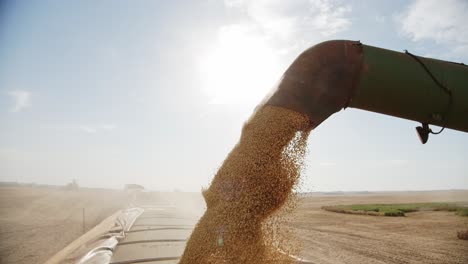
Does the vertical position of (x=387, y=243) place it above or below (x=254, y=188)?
below

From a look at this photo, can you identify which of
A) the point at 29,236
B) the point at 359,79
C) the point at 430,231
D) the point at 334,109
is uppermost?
the point at 359,79

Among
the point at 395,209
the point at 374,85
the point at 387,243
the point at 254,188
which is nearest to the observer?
the point at 374,85

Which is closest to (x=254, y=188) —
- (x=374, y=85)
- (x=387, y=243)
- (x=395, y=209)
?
(x=374, y=85)

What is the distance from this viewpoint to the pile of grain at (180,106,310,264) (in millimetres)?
2662

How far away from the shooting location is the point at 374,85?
2.32 meters

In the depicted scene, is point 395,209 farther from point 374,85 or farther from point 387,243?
point 374,85

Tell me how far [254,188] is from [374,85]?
122 centimetres

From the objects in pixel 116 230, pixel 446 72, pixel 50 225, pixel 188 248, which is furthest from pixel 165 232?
pixel 50 225

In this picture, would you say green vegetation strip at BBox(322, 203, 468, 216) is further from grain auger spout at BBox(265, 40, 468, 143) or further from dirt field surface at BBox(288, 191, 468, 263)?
grain auger spout at BBox(265, 40, 468, 143)

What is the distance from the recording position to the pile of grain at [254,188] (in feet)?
8.73

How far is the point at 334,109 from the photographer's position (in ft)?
8.00

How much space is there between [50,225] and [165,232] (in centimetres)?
1589

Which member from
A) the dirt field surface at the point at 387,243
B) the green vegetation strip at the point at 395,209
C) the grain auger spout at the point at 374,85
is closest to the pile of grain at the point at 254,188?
the grain auger spout at the point at 374,85

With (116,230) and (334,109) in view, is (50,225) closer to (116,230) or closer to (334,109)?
(116,230)
